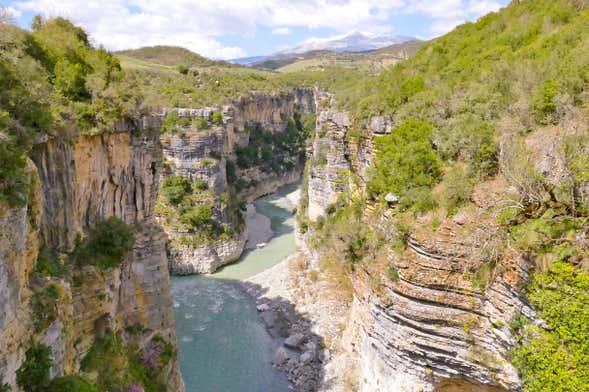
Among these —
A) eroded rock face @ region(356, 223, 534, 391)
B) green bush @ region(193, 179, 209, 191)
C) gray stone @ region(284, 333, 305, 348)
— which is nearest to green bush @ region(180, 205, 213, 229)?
green bush @ region(193, 179, 209, 191)

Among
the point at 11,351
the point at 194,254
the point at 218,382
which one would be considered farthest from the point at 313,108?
the point at 11,351

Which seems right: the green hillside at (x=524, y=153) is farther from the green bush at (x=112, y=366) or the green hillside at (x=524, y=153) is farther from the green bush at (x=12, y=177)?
the green bush at (x=12, y=177)

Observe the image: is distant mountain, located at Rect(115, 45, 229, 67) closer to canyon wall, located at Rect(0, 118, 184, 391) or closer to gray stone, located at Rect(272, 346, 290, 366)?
gray stone, located at Rect(272, 346, 290, 366)

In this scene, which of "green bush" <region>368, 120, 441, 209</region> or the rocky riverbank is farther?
the rocky riverbank

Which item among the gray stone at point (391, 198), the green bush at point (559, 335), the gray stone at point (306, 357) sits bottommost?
the gray stone at point (306, 357)

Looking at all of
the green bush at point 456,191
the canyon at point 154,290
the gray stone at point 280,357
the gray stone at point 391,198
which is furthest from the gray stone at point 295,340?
the green bush at point 456,191
